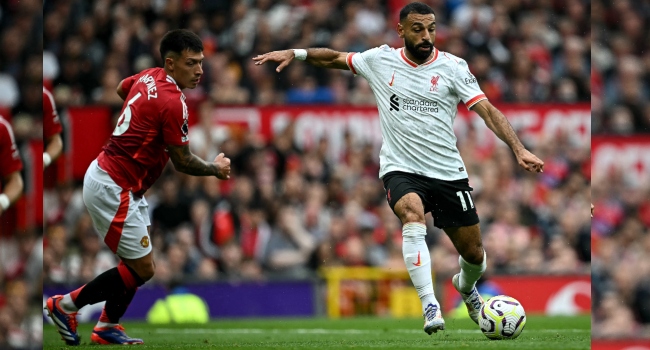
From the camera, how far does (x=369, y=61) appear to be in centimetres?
810

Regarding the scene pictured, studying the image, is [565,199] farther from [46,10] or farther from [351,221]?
[46,10]

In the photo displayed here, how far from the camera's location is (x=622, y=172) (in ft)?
46.2

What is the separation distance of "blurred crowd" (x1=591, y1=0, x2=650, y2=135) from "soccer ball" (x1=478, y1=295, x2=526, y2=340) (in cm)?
387

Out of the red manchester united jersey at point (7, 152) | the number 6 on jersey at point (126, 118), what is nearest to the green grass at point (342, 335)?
the number 6 on jersey at point (126, 118)

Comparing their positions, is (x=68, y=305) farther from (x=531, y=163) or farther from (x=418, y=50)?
(x=531, y=163)

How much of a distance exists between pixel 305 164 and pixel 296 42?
292 cm

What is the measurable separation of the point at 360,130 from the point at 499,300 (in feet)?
27.2

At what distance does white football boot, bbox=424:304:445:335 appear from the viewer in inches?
273

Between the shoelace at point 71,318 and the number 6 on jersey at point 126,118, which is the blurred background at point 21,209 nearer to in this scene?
the number 6 on jersey at point 126,118

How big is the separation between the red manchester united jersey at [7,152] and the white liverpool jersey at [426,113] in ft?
12.3

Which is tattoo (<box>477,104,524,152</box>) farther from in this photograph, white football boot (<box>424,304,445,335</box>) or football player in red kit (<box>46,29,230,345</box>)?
football player in red kit (<box>46,29,230,345</box>)

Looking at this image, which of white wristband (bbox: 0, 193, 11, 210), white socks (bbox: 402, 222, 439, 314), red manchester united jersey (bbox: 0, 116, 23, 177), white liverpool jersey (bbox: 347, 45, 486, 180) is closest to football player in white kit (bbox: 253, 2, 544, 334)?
white liverpool jersey (bbox: 347, 45, 486, 180)

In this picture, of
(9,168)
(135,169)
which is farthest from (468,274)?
(9,168)

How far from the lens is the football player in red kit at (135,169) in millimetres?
7641
